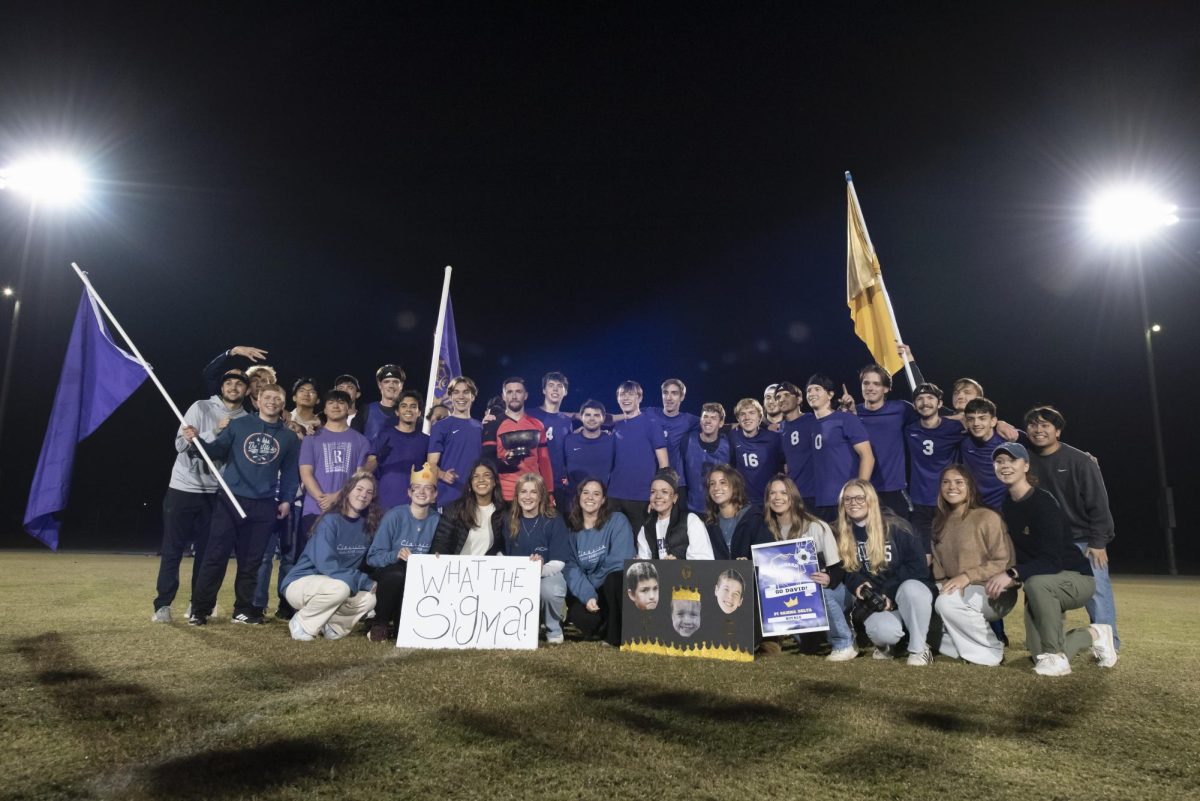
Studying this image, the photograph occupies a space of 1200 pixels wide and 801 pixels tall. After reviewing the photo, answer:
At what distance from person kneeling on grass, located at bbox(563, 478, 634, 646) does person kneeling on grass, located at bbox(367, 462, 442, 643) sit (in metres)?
1.27

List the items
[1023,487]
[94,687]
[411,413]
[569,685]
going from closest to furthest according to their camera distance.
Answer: [94,687], [569,685], [1023,487], [411,413]

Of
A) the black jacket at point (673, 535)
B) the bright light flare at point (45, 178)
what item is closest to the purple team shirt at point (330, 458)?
the black jacket at point (673, 535)

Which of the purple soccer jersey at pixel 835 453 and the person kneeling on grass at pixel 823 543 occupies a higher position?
the purple soccer jersey at pixel 835 453

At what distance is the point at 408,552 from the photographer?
19.4 feet

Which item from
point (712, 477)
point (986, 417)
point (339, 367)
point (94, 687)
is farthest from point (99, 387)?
point (339, 367)

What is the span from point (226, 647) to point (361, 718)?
7.97 ft

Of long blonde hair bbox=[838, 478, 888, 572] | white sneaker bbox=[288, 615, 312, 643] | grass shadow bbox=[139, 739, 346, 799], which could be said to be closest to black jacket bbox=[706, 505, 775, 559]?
long blonde hair bbox=[838, 478, 888, 572]

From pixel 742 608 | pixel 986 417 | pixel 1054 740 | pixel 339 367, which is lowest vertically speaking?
Result: pixel 1054 740

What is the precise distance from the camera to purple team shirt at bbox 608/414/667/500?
7.50 meters

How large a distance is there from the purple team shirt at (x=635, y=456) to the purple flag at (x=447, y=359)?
3.78 meters

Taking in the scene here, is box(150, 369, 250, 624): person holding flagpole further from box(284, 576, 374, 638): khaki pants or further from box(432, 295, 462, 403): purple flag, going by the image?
box(432, 295, 462, 403): purple flag

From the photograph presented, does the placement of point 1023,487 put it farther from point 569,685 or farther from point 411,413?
point 411,413

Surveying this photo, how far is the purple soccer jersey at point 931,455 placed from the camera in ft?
23.0

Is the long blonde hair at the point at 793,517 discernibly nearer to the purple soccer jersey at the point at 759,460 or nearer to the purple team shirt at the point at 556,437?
the purple soccer jersey at the point at 759,460
